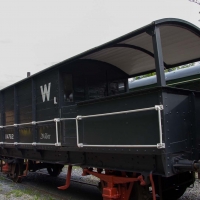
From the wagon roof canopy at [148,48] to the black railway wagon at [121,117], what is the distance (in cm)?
2

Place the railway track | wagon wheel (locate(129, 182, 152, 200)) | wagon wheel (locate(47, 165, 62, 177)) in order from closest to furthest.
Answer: wagon wheel (locate(129, 182, 152, 200)) → the railway track → wagon wheel (locate(47, 165, 62, 177))

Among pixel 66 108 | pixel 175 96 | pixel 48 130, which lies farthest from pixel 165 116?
pixel 48 130

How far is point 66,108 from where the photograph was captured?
609 centimetres

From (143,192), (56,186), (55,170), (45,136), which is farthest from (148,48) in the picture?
(55,170)

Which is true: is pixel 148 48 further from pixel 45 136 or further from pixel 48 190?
pixel 48 190

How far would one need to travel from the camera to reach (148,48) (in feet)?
20.1

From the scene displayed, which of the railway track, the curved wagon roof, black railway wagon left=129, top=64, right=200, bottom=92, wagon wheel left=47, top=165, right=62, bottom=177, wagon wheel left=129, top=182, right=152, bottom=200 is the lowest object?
the railway track

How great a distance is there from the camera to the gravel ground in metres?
6.97

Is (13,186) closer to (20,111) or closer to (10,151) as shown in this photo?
(10,151)

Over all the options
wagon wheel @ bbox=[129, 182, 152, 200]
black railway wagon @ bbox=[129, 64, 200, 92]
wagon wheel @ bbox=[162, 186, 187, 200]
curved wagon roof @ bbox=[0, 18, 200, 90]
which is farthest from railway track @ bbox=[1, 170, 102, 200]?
black railway wagon @ bbox=[129, 64, 200, 92]

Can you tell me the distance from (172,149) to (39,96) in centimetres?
416

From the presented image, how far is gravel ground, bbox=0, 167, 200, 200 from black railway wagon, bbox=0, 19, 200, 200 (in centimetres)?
84

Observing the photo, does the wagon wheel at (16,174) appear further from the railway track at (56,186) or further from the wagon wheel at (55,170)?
the wagon wheel at (55,170)

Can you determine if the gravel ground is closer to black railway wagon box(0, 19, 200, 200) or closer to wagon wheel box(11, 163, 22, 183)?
wagon wheel box(11, 163, 22, 183)
